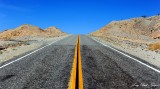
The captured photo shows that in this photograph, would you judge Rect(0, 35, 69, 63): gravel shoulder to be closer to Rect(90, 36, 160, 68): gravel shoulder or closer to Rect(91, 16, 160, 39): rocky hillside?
Rect(90, 36, 160, 68): gravel shoulder

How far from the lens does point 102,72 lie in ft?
35.5

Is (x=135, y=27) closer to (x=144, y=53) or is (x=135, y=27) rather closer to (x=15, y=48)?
(x=15, y=48)

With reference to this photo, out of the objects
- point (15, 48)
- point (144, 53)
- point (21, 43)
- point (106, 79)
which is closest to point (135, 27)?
point (21, 43)

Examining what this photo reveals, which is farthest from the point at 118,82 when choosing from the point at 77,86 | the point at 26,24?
the point at 26,24

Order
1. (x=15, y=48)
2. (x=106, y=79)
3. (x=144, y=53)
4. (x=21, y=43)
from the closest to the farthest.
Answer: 1. (x=106, y=79)
2. (x=144, y=53)
3. (x=15, y=48)
4. (x=21, y=43)

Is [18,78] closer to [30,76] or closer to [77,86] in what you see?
[30,76]

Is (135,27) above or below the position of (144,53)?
above

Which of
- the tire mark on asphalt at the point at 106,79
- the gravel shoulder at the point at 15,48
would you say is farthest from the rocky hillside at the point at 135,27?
the tire mark on asphalt at the point at 106,79

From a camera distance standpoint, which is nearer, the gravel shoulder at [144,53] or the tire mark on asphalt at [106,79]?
the tire mark on asphalt at [106,79]

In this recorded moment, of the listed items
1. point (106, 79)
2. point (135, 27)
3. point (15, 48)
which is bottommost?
point (15, 48)

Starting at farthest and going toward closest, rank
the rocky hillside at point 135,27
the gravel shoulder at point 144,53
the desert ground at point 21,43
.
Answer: the rocky hillside at point 135,27
the desert ground at point 21,43
the gravel shoulder at point 144,53

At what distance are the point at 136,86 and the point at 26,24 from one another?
130 meters

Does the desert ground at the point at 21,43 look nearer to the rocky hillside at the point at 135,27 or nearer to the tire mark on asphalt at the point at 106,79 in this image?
the tire mark on asphalt at the point at 106,79

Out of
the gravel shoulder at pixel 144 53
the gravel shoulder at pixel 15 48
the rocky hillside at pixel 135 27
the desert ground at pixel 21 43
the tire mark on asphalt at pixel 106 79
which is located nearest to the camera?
the tire mark on asphalt at pixel 106 79
